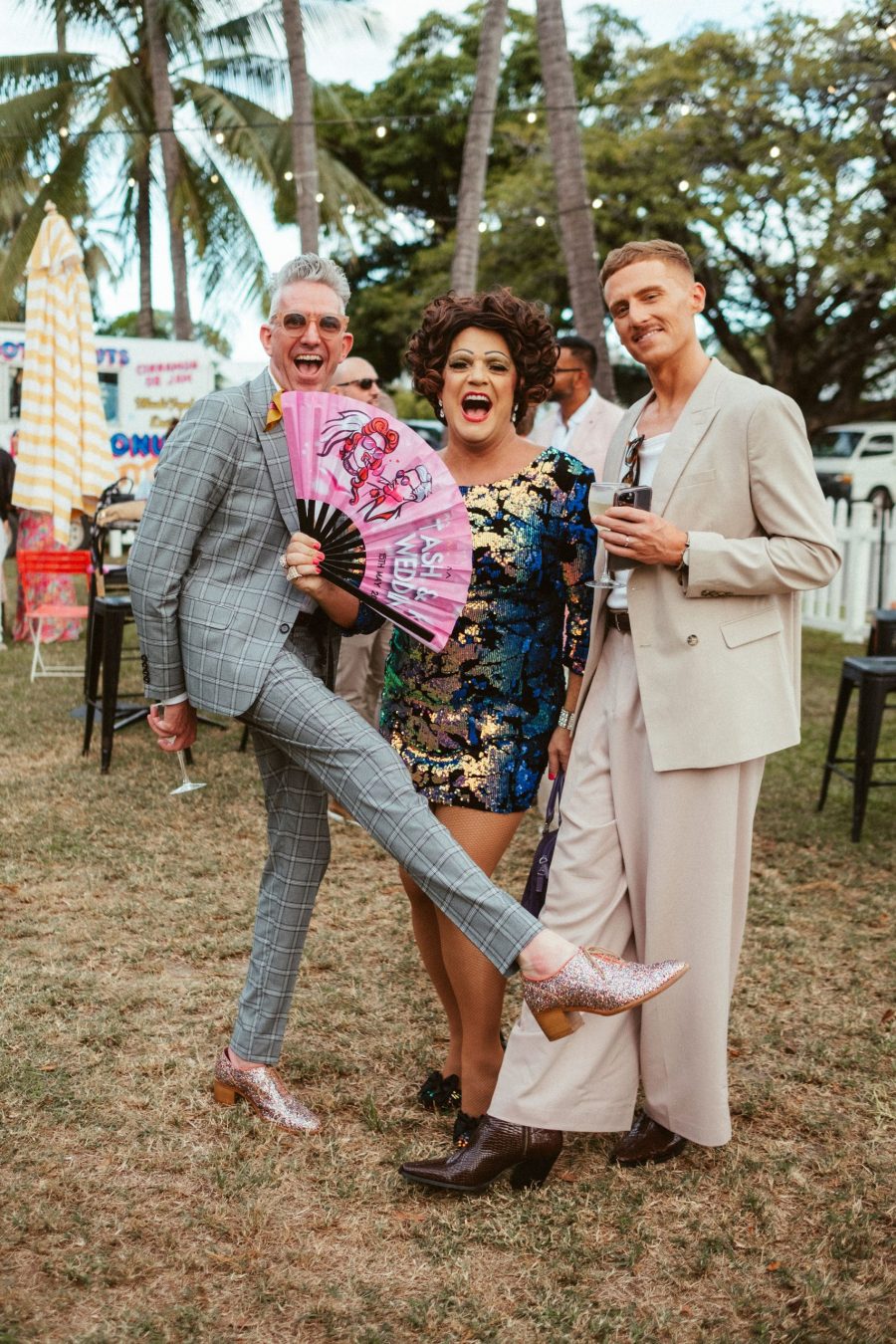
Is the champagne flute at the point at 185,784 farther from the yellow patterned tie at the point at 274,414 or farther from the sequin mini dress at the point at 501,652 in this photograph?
the yellow patterned tie at the point at 274,414

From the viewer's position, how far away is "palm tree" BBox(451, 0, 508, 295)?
10852 mm

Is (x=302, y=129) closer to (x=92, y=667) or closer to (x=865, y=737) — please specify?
(x=92, y=667)

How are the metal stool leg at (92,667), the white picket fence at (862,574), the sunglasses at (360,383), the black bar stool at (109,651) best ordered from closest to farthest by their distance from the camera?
the sunglasses at (360,383) → the black bar stool at (109,651) → the metal stool leg at (92,667) → the white picket fence at (862,574)

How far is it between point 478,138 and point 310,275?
919 centimetres

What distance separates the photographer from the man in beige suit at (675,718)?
273 cm

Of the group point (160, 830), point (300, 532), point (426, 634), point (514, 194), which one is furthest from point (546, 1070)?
point (514, 194)

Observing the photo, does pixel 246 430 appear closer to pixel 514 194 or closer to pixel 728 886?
pixel 728 886

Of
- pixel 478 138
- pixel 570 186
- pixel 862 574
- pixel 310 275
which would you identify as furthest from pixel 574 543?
pixel 478 138

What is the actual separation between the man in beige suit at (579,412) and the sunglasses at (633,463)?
3.39 m

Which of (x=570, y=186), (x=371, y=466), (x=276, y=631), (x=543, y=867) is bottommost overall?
(x=543, y=867)

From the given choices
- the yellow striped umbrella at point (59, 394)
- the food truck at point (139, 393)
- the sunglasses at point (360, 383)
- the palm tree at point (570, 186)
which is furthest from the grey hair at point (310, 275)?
the food truck at point (139, 393)

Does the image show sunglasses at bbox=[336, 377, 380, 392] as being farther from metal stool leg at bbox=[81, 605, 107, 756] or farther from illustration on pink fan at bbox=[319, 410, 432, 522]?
illustration on pink fan at bbox=[319, 410, 432, 522]

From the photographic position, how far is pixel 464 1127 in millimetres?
3043

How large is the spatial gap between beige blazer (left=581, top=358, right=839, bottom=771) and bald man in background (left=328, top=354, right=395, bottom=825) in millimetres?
3260
